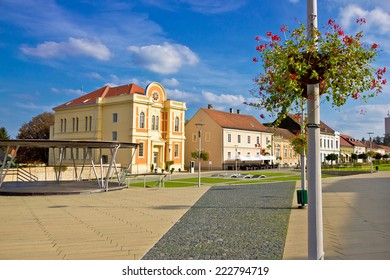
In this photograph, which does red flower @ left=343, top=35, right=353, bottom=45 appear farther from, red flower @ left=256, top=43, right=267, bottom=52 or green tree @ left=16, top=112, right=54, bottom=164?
green tree @ left=16, top=112, right=54, bottom=164

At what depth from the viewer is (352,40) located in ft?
14.1

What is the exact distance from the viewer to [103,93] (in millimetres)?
47594

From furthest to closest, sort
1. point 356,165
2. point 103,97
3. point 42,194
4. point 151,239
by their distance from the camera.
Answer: point 356,165
point 103,97
point 42,194
point 151,239

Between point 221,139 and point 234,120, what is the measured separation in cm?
710

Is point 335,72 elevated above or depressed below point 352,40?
below

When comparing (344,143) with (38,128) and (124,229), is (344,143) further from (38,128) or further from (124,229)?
(124,229)

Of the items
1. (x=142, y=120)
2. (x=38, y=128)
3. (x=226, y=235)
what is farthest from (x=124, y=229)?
(x=38, y=128)


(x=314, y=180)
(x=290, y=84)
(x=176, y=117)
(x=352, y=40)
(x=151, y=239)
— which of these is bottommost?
(x=151, y=239)

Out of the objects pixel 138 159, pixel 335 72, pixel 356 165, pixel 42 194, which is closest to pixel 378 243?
pixel 335 72

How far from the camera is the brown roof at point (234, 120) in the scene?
175 feet

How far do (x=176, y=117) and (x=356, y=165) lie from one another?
30.3 m

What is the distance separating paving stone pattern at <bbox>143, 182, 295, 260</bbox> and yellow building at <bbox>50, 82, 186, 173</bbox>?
1197 inches

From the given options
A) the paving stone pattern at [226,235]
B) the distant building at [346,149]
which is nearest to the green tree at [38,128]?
the paving stone pattern at [226,235]

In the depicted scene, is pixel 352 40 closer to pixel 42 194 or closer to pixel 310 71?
pixel 310 71
